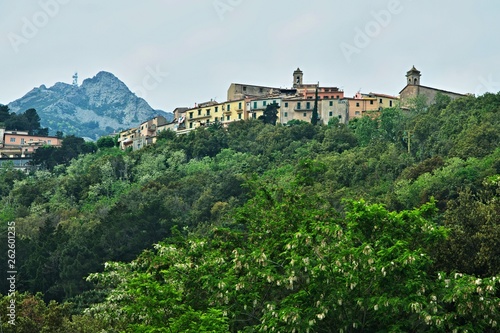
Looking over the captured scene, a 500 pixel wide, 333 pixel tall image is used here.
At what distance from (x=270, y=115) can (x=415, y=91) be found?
615 inches

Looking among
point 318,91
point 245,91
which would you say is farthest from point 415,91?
point 245,91

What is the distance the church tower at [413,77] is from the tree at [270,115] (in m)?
14.3

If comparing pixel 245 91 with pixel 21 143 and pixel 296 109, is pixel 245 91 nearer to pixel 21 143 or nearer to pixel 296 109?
pixel 296 109

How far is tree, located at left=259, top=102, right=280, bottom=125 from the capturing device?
95.1 m

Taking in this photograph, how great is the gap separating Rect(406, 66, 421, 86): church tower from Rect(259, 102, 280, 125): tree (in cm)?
1430

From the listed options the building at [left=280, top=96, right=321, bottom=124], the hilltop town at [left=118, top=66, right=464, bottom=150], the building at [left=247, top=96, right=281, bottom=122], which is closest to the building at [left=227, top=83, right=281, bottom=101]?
the hilltop town at [left=118, top=66, right=464, bottom=150]

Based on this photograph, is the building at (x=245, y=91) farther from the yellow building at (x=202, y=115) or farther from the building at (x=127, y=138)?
the building at (x=127, y=138)

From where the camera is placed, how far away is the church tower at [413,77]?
91750 mm

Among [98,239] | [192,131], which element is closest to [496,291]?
[98,239]

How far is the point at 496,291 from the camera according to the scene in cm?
2058

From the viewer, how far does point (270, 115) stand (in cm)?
9512

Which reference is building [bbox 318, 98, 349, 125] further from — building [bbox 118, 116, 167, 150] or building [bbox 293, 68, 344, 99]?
building [bbox 118, 116, 167, 150]

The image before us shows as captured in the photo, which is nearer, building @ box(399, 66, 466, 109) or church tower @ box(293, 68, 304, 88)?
building @ box(399, 66, 466, 109)

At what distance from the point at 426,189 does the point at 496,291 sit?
3170 cm
